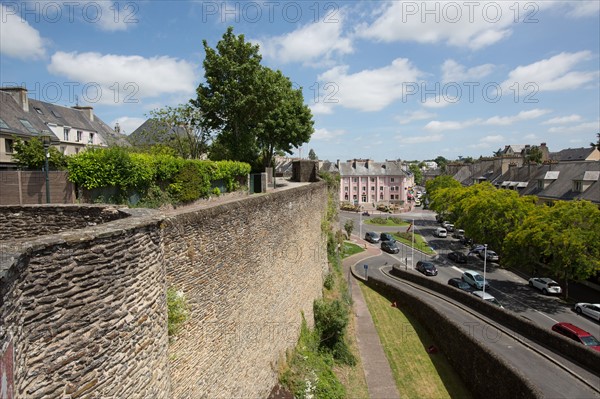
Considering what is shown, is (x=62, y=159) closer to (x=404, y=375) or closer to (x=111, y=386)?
(x=111, y=386)

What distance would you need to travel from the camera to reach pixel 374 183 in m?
86.8

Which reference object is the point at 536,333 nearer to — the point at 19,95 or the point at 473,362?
the point at 473,362

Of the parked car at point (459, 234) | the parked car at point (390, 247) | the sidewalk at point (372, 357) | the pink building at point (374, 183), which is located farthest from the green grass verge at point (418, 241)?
the pink building at point (374, 183)

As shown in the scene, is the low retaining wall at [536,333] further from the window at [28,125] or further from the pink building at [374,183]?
the pink building at [374,183]

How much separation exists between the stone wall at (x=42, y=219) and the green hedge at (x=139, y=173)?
9.50 ft

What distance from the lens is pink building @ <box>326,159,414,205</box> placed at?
86.2 meters

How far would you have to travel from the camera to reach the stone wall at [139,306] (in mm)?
3465

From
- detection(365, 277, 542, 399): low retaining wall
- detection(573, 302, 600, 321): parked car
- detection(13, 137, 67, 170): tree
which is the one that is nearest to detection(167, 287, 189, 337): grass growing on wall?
detection(13, 137, 67, 170): tree

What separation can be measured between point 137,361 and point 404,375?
17.6 meters

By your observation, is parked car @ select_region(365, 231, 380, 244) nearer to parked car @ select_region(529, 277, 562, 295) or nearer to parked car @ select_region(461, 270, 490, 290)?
parked car @ select_region(461, 270, 490, 290)

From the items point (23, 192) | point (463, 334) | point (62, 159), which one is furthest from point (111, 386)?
point (463, 334)

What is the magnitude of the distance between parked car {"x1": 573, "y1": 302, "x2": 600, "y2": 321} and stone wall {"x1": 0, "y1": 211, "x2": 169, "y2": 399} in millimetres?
28106

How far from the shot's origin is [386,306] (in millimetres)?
28922

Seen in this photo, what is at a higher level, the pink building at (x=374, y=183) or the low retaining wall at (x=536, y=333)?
the pink building at (x=374, y=183)
